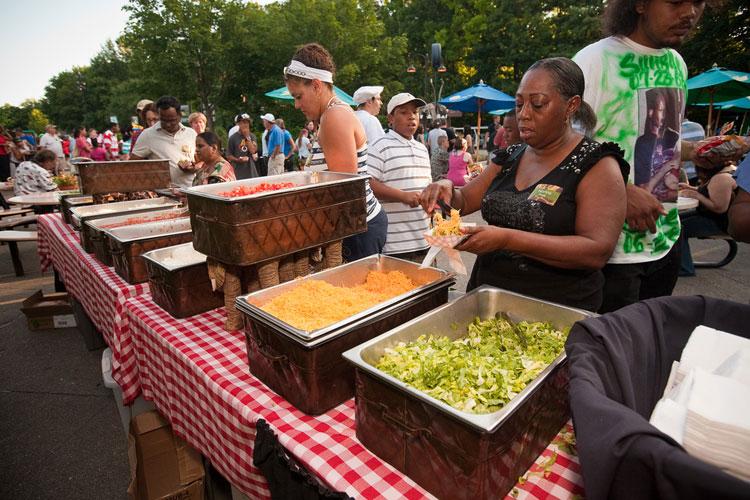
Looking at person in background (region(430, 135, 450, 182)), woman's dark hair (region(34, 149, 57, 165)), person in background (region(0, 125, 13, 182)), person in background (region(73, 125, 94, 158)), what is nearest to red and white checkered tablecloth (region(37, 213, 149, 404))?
woman's dark hair (region(34, 149, 57, 165))

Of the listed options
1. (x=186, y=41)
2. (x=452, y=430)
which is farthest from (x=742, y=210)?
(x=186, y=41)

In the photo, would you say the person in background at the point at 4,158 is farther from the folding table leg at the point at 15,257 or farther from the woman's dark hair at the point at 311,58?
the woman's dark hair at the point at 311,58

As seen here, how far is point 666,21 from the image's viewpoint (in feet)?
5.50

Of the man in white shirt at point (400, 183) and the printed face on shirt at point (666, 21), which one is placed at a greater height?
the printed face on shirt at point (666, 21)

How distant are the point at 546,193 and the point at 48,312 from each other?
5.03 m

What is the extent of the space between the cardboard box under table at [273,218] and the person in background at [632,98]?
3.82 ft

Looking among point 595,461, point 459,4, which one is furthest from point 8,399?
point 459,4

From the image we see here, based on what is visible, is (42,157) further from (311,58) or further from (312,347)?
(312,347)

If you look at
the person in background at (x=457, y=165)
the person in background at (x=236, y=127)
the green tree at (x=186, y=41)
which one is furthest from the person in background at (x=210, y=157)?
the green tree at (x=186, y=41)

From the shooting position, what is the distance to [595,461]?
2.06 feet

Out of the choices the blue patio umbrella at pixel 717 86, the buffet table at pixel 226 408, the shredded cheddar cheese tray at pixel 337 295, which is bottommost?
the buffet table at pixel 226 408

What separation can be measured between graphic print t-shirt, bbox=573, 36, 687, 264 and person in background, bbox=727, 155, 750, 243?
350mm

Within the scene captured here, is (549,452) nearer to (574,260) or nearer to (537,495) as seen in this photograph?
(537,495)

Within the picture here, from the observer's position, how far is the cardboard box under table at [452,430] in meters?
0.93
